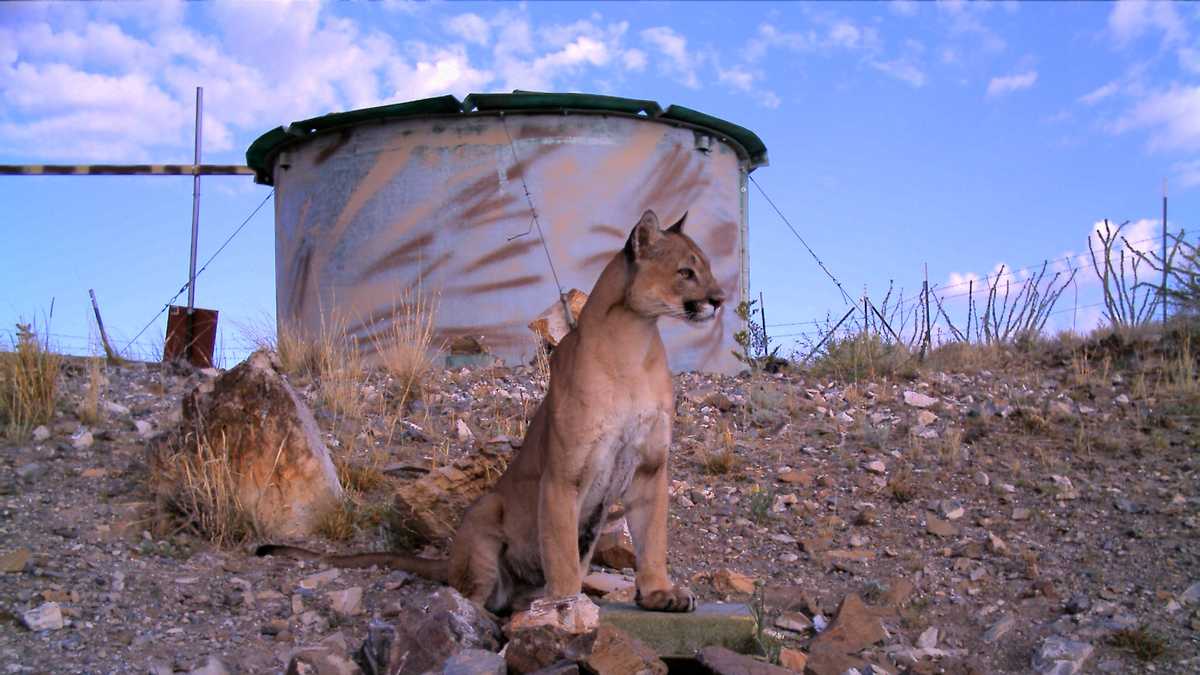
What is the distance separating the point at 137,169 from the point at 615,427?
46.1ft

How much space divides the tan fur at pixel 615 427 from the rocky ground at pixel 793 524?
2.33ft

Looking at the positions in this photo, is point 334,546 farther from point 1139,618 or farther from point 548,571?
point 1139,618

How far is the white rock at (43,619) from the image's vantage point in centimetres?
504

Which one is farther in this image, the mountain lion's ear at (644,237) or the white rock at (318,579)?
the white rock at (318,579)

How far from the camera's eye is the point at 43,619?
506 centimetres

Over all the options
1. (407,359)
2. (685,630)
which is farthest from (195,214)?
(685,630)

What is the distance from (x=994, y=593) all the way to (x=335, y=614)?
3651 mm

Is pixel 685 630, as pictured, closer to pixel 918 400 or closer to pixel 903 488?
pixel 903 488

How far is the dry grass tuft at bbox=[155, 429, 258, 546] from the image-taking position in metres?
6.60

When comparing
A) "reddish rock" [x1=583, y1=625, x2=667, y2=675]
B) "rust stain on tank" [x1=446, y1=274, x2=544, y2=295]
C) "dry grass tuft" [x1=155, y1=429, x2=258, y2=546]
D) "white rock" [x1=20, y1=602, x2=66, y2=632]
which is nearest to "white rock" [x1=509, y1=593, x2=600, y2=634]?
"reddish rock" [x1=583, y1=625, x2=667, y2=675]

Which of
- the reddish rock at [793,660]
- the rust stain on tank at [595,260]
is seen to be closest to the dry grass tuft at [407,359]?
the rust stain on tank at [595,260]

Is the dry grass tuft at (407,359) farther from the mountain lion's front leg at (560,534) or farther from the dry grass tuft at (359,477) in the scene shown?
the mountain lion's front leg at (560,534)

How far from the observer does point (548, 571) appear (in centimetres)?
482

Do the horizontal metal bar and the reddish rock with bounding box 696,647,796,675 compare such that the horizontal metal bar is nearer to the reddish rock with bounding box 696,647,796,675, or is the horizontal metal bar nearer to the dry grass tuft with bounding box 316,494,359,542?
the dry grass tuft with bounding box 316,494,359,542
